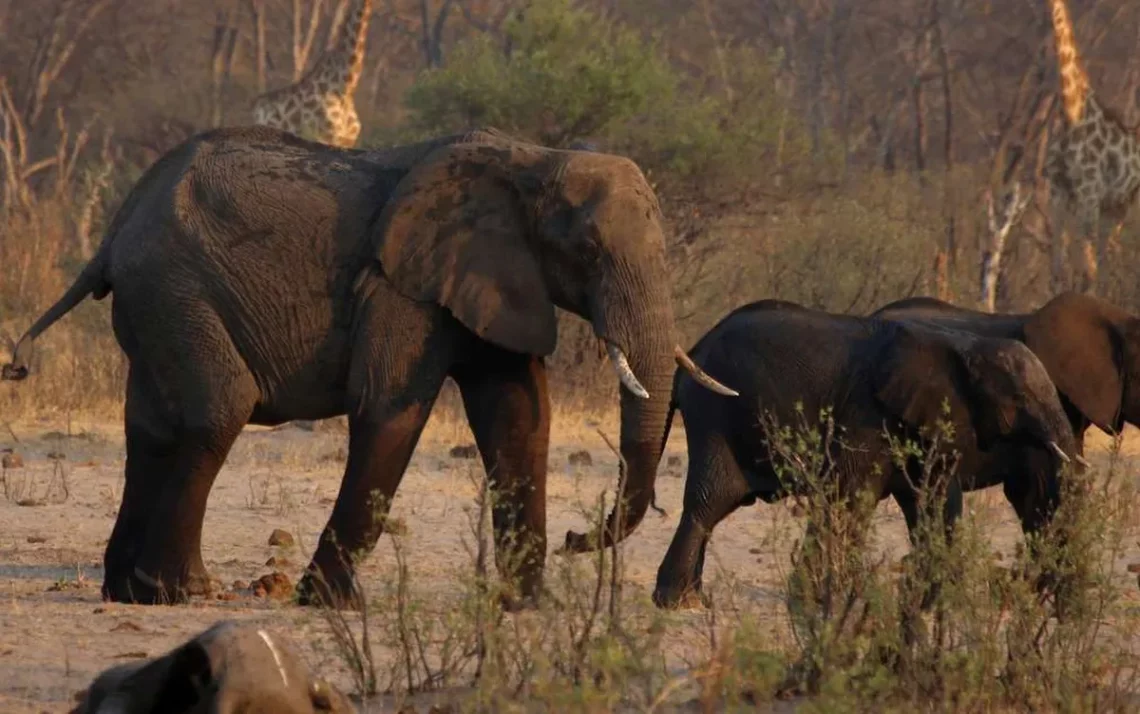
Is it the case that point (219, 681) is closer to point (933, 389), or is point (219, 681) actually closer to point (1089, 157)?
point (933, 389)

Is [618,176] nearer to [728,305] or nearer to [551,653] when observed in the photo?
[551,653]

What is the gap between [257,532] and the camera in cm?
1027

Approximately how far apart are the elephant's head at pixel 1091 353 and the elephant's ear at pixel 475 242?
249cm

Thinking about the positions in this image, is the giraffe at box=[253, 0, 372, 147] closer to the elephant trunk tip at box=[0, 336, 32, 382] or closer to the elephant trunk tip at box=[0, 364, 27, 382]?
the elephant trunk tip at box=[0, 336, 32, 382]

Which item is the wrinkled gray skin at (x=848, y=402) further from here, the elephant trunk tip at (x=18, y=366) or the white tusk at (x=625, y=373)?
the elephant trunk tip at (x=18, y=366)

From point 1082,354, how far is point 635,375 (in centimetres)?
254

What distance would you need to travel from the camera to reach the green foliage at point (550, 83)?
17.3m

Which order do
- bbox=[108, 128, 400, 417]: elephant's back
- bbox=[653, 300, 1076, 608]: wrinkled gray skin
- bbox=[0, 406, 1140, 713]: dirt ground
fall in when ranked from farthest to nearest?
bbox=[653, 300, 1076, 608]: wrinkled gray skin < bbox=[108, 128, 400, 417]: elephant's back < bbox=[0, 406, 1140, 713]: dirt ground

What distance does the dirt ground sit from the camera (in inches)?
278

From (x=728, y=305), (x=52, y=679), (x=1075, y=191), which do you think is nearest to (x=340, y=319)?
(x=52, y=679)

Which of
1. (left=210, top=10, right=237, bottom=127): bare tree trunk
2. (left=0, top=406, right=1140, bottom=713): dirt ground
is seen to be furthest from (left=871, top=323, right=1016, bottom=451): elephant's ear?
(left=210, top=10, right=237, bottom=127): bare tree trunk

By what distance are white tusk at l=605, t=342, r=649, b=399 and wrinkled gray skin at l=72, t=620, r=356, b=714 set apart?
264 cm

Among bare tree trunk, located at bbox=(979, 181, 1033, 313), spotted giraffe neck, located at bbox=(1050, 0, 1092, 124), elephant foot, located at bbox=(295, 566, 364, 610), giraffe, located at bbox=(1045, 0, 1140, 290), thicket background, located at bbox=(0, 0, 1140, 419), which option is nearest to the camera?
elephant foot, located at bbox=(295, 566, 364, 610)

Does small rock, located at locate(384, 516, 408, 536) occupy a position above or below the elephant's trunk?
below
